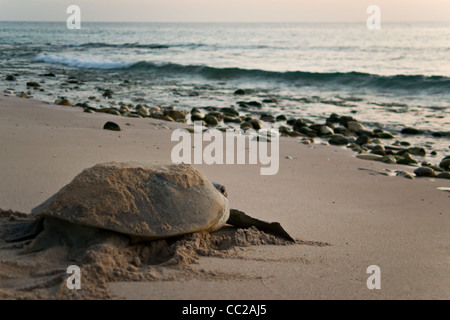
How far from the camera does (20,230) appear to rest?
3.13 meters

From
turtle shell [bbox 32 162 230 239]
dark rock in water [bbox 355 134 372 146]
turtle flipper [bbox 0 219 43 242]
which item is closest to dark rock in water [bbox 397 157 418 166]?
dark rock in water [bbox 355 134 372 146]

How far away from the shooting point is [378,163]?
6730 mm

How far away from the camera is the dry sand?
2.65m

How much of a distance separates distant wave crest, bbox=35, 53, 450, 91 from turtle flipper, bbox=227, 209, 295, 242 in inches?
524

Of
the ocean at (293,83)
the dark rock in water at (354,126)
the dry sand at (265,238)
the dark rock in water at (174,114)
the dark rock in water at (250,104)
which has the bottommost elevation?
the dry sand at (265,238)

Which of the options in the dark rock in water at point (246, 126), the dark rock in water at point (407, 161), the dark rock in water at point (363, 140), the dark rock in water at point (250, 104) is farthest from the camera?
the dark rock in water at point (250, 104)

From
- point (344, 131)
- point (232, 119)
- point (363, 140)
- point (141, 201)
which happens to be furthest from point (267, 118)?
point (141, 201)

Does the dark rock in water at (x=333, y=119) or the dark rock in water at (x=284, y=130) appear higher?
the dark rock in water at (x=333, y=119)

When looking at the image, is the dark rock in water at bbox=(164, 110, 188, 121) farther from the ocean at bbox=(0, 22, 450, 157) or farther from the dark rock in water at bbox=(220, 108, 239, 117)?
the ocean at bbox=(0, 22, 450, 157)

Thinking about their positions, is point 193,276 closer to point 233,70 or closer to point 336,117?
point 336,117

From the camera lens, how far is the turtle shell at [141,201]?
2879 millimetres

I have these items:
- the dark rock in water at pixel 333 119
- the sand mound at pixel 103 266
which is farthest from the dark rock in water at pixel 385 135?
the sand mound at pixel 103 266

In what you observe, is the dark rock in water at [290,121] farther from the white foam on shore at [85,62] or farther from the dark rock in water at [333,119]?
the white foam on shore at [85,62]
